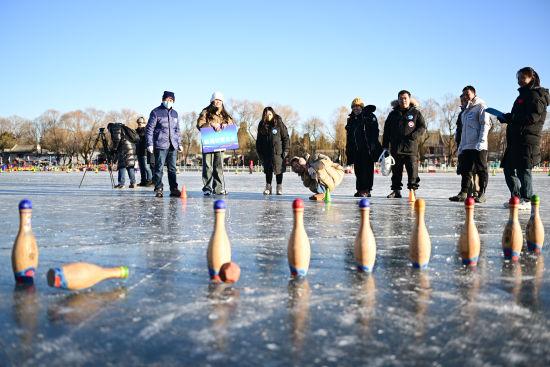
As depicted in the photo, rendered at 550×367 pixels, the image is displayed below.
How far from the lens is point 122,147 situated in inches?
619

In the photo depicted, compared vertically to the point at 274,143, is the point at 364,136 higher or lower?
higher

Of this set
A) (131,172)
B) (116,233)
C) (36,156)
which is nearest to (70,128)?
(36,156)

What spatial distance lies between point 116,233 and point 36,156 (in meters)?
123

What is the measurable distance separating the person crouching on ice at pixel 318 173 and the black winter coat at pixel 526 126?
3.55 m

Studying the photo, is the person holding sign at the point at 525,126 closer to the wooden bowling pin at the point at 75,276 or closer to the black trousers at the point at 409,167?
the black trousers at the point at 409,167

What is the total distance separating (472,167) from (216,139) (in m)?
5.25

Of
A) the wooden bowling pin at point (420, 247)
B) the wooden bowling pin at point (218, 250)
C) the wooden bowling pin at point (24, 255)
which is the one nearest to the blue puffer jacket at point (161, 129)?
the wooden bowling pin at point (24, 255)

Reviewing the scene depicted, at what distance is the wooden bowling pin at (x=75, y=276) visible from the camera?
3098mm

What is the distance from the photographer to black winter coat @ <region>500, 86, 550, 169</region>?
8.39 metres

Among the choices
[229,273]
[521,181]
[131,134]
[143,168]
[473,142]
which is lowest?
[229,273]

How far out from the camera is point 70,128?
105 meters

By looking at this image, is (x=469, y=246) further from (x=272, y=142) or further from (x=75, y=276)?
(x=272, y=142)

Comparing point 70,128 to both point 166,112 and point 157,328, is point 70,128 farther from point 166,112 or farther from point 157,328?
point 157,328

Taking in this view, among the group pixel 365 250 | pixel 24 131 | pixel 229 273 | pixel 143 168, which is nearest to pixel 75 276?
pixel 229 273
